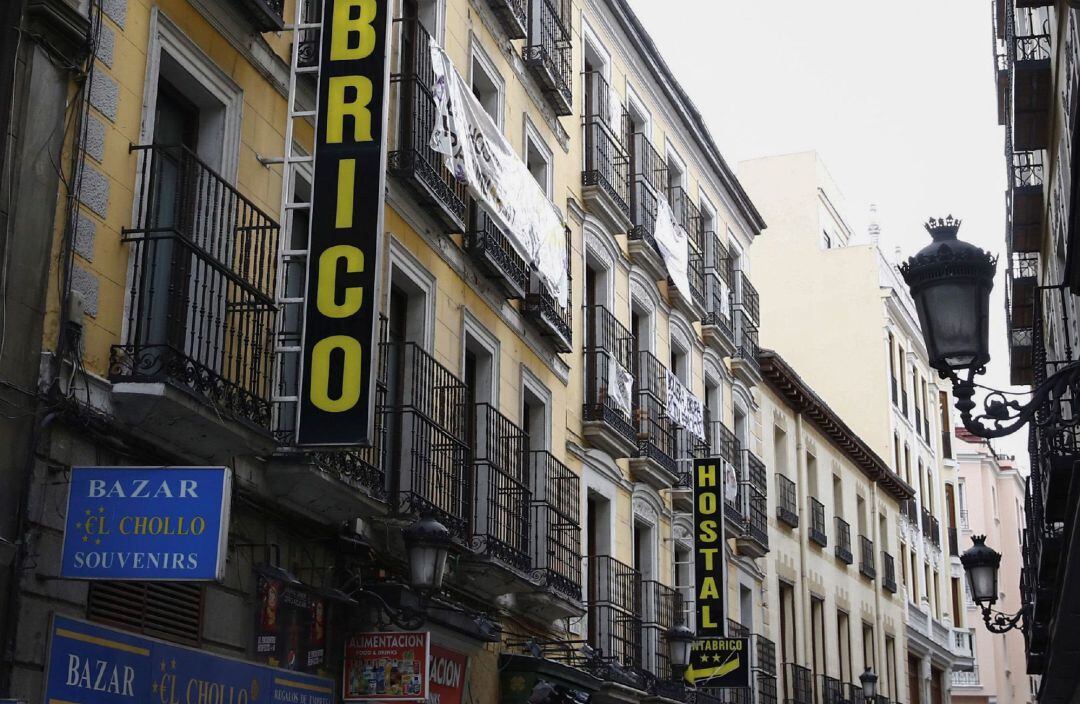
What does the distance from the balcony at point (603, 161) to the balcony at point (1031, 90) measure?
217 inches

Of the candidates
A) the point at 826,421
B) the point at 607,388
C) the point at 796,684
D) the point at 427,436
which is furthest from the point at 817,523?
the point at 427,436

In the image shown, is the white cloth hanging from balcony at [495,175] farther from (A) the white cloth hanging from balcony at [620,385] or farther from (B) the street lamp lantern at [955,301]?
(B) the street lamp lantern at [955,301]

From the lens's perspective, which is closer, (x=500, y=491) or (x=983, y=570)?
A: (x=500, y=491)

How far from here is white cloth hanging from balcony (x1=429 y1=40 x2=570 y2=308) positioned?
14.4 m

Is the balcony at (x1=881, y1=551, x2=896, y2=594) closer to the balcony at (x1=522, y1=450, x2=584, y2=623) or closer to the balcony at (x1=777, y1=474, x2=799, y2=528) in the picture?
the balcony at (x1=777, y1=474, x2=799, y2=528)

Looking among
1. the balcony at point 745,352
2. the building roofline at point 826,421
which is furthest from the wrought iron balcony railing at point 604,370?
the building roofline at point 826,421

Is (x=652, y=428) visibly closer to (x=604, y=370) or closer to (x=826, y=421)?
(x=604, y=370)

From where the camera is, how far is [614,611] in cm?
1967

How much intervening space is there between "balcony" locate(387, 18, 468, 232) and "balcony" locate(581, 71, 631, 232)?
564 cm

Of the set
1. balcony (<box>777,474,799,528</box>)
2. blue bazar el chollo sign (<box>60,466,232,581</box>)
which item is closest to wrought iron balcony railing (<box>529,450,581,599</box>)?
blue bazar el chollo sign (<box>60,466,232,581</box>)

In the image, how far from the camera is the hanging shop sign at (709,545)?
2250 centimetres

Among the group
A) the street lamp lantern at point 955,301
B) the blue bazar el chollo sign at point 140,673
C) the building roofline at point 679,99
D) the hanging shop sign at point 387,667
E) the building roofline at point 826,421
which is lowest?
the blue bazar el chollo sign at point 140,673

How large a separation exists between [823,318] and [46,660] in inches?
1349

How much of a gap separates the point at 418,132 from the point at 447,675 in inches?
203
